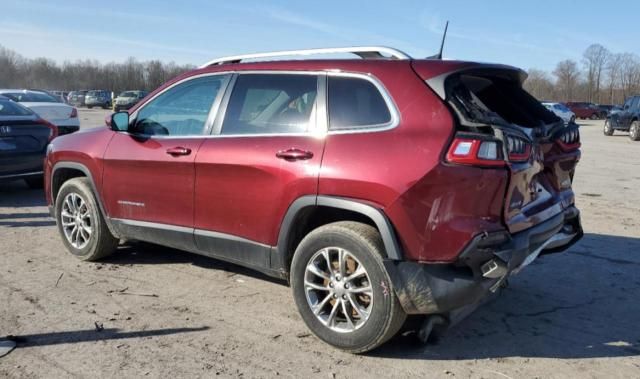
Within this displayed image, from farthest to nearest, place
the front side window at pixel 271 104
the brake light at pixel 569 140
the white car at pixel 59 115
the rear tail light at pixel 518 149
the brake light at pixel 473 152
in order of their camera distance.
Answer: the white car at pixel 59 115 < the brake light at pixel 569 140 < the front side window at pixel 271 104 < the rear tail light at pixel 518 149 < the brake light at pixel 473 152

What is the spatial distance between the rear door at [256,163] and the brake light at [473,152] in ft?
2.83

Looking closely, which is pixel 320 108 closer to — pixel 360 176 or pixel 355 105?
pixel 355 105

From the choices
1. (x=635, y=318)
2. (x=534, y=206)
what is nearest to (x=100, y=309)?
(x=534, y=206)

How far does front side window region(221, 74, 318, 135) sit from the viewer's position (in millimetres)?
3758

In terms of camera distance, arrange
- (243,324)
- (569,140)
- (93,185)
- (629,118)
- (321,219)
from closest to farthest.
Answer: (321,219) < (243,324) < (569,140) < (93,185) < (629,118)

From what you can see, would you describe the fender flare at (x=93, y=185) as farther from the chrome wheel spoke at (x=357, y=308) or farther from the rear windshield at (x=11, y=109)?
the rear windshield at (x=11, y=109)

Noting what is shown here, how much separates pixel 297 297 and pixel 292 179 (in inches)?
31.2

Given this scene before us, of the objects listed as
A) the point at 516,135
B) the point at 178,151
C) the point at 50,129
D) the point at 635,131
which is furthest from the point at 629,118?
the point at 178,151

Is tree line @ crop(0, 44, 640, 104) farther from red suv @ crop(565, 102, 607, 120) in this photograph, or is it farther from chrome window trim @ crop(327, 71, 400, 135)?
chrome window trim @ crop(327, 71, 400, 135)

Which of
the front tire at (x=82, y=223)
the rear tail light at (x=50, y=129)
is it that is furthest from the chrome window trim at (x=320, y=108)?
the rear tail light at (x=50, y=129)

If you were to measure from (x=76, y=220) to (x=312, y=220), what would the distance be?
2.82m

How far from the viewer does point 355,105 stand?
3.51 meters

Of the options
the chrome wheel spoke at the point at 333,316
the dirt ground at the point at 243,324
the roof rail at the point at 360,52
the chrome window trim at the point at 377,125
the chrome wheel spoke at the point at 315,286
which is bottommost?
the dirt ground at the point at 243,324

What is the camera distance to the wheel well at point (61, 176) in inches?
218
